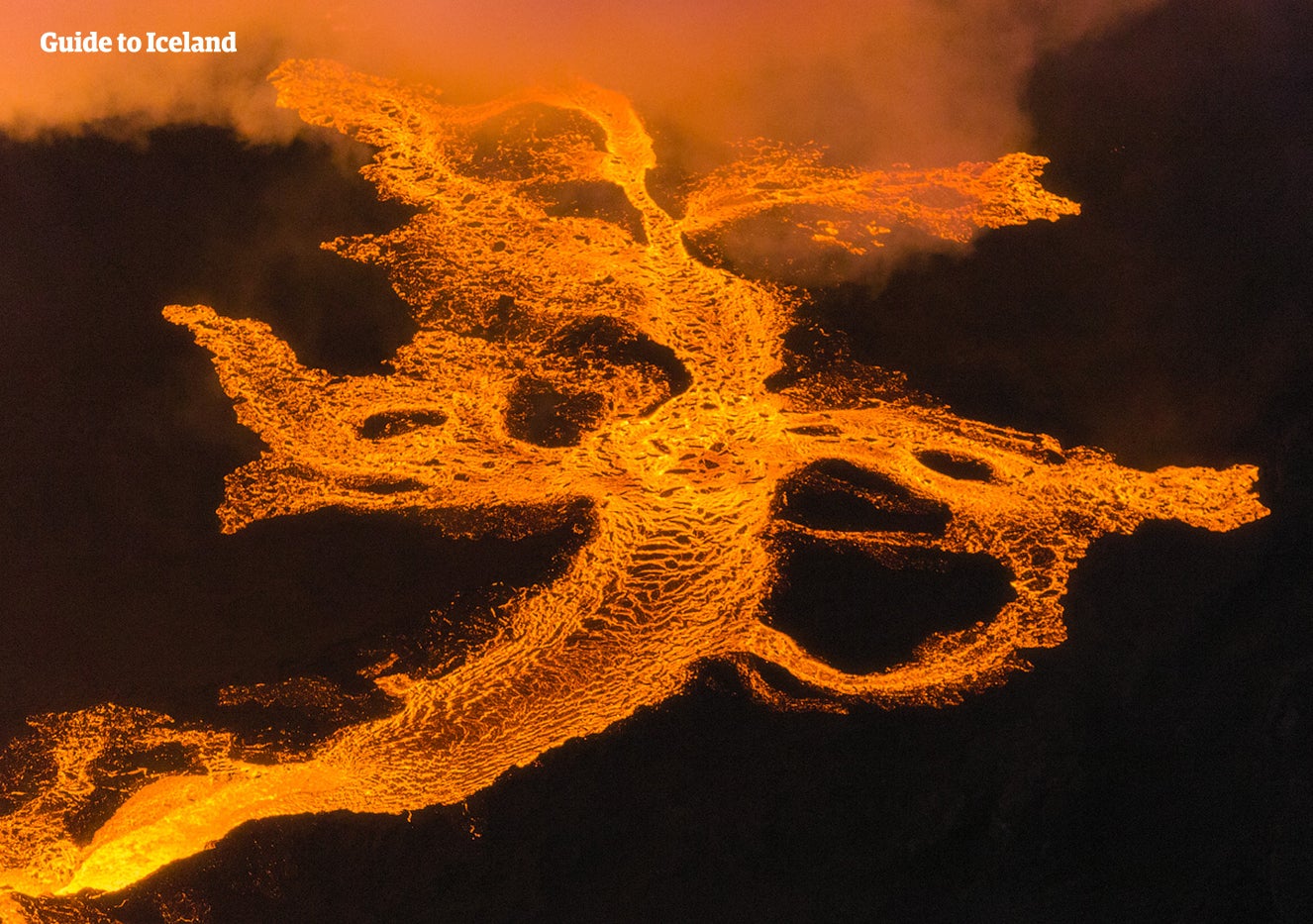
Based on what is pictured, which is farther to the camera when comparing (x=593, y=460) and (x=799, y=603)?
(x=593, y=460)

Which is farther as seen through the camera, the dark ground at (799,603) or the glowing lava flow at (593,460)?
the glowing lava flow at (593,460)

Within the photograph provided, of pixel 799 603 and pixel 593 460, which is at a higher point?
pixel 593 460

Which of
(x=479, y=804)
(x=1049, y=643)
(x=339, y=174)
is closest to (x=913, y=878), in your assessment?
(x=1049, y=643)

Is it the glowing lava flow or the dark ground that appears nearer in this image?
the dark ground
